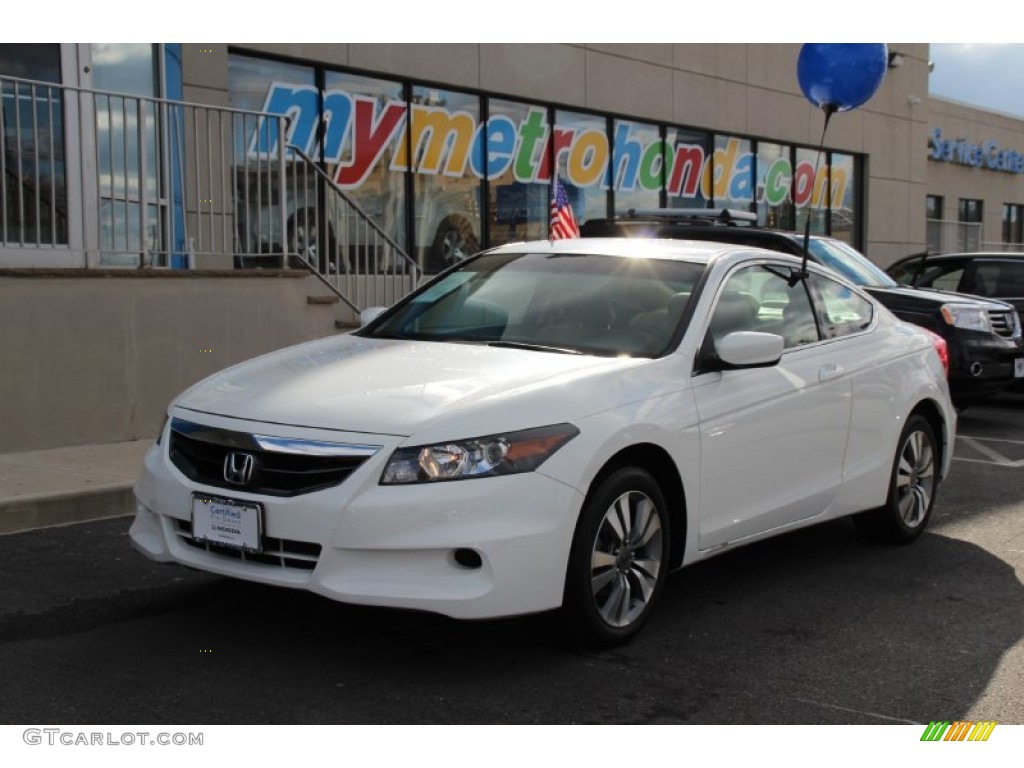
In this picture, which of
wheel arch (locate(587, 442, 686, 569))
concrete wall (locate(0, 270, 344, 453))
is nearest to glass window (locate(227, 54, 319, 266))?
concrete wall (locate(0, 270, 344, 453))

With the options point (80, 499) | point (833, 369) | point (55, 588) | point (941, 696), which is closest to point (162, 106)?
point (80, 499)

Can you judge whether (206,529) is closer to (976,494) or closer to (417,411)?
(417,411)

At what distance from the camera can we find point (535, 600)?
14.3ft

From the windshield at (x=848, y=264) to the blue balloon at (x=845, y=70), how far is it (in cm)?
138

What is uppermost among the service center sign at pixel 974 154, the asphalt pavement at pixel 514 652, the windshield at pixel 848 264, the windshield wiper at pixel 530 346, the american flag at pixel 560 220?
the service center sign at pixel 974 154

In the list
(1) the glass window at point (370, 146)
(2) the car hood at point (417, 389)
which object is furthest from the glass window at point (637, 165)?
(2) the car hood at point (417, 389)

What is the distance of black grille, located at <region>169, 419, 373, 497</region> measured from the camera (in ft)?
14.2

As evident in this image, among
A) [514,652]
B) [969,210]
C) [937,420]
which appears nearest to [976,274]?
[937,420]

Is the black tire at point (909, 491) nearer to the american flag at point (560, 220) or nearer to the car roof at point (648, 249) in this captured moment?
the car roof at point (648, 249)

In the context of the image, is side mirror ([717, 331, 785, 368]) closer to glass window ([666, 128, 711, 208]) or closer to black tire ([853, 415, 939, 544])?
black tire ([853, 415, 939, 544])

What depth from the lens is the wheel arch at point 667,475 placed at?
478 cm

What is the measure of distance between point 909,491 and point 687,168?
555 inches

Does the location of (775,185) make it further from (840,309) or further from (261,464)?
(261,464)
